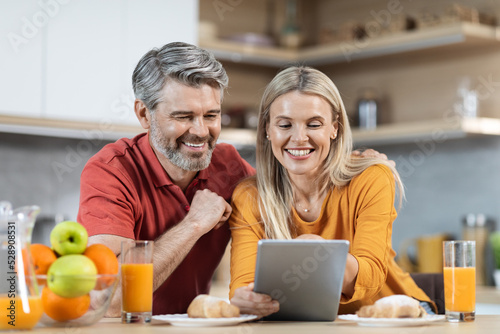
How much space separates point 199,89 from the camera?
2.10 metres

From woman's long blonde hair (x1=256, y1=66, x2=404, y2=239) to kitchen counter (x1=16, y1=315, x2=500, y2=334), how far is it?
1.85 ft

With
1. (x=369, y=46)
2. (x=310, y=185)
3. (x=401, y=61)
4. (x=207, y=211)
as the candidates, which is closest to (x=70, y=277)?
(x=207, y=211)

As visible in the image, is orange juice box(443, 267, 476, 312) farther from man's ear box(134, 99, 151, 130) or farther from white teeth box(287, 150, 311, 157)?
man's ear box(134, 99, 151, 130)

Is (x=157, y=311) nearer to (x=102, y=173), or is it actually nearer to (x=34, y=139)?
(x=102, y=173)

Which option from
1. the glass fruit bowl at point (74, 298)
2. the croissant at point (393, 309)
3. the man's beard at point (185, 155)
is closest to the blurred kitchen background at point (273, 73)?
the man's beard at point (185, 155)

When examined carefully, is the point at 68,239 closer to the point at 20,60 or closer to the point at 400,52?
→ the point at 20,60

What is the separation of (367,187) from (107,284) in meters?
0.86

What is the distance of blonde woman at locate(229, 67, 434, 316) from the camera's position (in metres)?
1.98

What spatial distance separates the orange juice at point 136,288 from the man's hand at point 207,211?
1.60 ft

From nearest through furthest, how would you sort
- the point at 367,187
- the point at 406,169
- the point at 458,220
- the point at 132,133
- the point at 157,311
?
the point at 367,187, the point at 157,311, the point at 132,133, the point at 458,220, the point at 406,169

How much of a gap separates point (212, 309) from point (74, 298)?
0.88ft

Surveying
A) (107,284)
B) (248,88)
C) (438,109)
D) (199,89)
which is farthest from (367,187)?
(248,88)

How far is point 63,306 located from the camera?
54.1 inches

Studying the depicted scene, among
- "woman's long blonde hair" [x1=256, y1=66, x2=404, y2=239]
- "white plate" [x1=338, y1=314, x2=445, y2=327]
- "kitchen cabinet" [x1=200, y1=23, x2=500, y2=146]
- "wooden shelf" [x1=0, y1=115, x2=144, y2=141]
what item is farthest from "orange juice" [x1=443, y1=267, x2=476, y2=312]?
"wooden shelf" [x1=0, y1=115, x2=144, y2=141]
